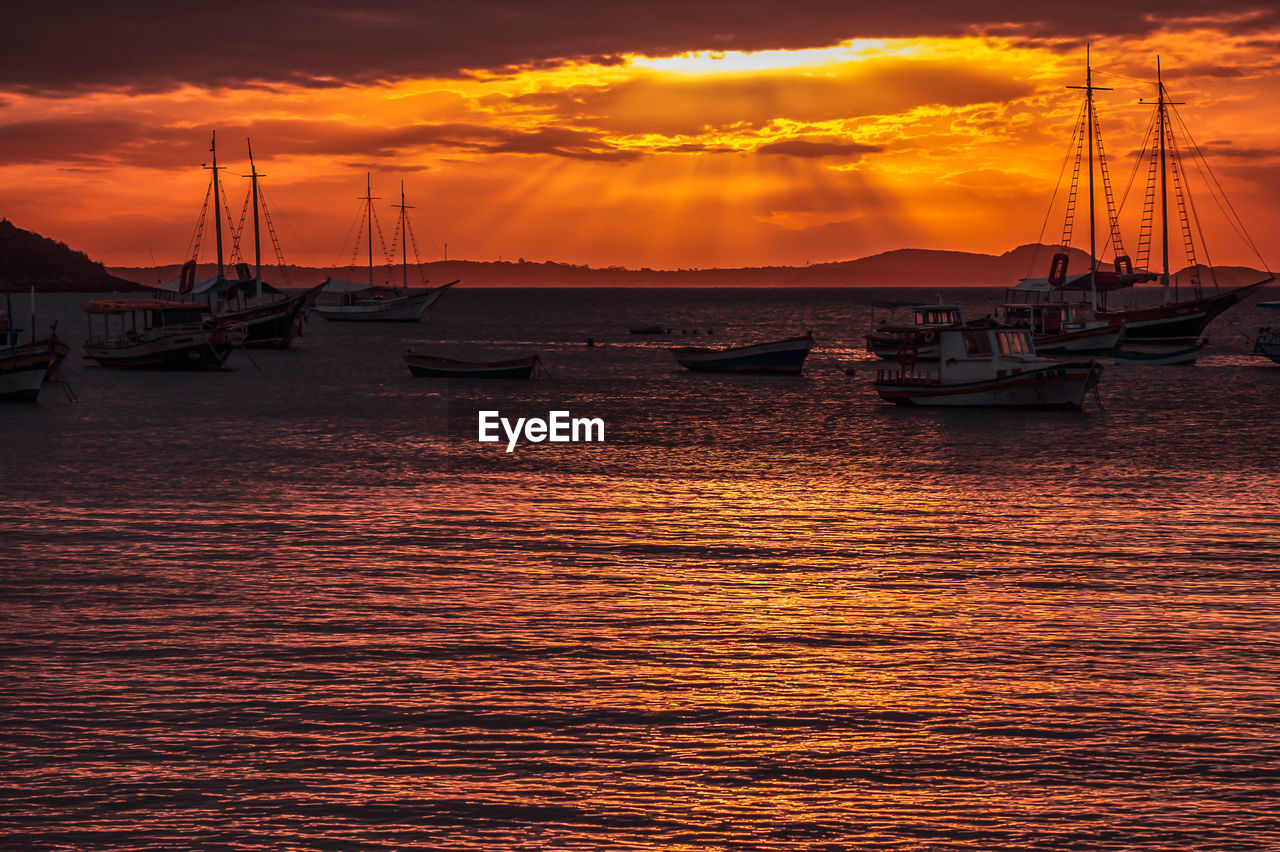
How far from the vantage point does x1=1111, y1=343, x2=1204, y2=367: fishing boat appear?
3332 inches

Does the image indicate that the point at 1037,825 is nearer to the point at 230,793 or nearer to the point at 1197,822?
the point at 1197,822

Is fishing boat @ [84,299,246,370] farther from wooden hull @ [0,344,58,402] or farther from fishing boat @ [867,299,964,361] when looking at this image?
fishing boat @ [867,299,964,361]

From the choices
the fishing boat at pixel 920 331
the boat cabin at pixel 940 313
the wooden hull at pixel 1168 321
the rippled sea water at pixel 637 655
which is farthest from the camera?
the wooden hull at pixel 1168 321

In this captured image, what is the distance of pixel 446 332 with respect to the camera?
148 metres

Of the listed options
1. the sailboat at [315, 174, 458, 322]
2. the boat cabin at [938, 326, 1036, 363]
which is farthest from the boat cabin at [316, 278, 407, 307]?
the boat cabin at [938, 326, 1036, 363]

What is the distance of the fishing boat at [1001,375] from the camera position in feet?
165

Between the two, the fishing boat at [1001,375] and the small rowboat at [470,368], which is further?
the small rowboat at [470,368]

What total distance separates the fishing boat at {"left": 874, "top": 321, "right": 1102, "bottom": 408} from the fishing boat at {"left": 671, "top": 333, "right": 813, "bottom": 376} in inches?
896

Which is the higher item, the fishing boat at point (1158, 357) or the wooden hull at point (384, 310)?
the wooden hull at point (384, 310)

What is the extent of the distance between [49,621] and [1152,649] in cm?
1297

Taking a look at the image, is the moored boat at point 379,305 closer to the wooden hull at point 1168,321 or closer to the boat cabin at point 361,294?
the boat cabin at point 361,294

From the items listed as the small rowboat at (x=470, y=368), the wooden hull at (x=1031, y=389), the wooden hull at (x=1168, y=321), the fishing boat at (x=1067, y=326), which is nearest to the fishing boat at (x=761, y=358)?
the small rowboat at (x=470, y=368)

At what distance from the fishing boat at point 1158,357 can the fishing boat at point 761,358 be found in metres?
24.5

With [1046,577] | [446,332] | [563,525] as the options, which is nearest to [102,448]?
[563,525]
